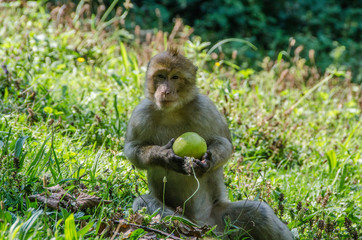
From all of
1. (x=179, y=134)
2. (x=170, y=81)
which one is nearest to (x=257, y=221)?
(x=179, y=134)

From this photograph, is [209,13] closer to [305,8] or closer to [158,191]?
[305,8]

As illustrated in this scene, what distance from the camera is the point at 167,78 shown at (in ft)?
14.9

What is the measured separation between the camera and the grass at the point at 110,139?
12.9ft

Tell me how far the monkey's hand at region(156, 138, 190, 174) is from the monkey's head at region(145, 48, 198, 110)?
411mm

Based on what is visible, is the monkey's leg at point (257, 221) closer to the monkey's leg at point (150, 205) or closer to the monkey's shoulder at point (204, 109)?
the monkey's leg at point (150, 205)

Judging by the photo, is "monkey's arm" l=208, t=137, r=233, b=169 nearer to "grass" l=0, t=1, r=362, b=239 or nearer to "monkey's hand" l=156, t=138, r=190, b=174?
"monkey's hand" l=156, t=138, r=190, b=174

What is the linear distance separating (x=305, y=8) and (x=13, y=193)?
11.4 m

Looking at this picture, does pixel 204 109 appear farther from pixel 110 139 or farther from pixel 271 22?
pixel 271 22

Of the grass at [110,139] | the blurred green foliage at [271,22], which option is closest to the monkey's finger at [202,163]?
the grass at [110,139]

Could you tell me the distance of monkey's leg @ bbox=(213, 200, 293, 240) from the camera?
4305 mm

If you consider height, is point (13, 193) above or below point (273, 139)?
above

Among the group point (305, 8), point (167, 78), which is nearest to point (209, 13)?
point (305, 8)

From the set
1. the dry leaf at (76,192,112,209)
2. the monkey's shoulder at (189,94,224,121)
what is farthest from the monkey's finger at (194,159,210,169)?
the dry leaf at (76,192,112,209)

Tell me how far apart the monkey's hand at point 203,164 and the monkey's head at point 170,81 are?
561 mm
